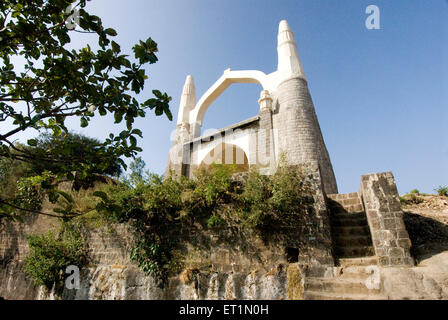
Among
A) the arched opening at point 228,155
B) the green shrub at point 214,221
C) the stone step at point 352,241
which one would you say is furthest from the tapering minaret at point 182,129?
the stone step at point 352,241

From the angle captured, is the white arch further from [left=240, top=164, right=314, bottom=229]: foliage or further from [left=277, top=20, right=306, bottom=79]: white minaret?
[left=240, top=164, right=314, bottom=229]: foliage

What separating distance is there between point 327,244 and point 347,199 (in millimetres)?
2184

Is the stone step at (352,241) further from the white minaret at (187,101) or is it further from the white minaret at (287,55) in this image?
the white minaret at (187,101)

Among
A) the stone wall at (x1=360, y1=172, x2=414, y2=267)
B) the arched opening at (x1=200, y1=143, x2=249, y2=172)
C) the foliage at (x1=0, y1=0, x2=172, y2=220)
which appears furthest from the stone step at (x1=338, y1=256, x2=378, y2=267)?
the arched opening at (x1=200, y1=143, x2=249, y2=172)

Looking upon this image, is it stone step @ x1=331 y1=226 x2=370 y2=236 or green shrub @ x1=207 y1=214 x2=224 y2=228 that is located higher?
green shrub @ x1=207 y1=214 x2=224 y2=228

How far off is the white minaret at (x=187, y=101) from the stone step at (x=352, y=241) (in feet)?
37.0

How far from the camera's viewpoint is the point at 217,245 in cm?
490

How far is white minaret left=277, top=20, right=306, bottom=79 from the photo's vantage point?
10.9m

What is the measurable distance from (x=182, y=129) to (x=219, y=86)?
11.2 feet

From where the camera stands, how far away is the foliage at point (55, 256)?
6.26 metres

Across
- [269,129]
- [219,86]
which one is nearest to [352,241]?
[269,129]

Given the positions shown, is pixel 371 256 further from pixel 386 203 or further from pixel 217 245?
pixel 217 245

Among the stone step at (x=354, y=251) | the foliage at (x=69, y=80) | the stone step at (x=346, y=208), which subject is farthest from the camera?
the stone step at (x=346, y=208)

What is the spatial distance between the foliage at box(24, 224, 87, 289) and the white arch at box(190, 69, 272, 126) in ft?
30.1
